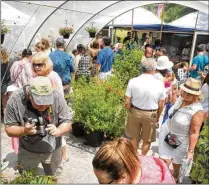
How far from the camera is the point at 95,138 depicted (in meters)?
4.44

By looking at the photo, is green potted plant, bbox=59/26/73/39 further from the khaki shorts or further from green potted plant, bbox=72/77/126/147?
the khaki shorts

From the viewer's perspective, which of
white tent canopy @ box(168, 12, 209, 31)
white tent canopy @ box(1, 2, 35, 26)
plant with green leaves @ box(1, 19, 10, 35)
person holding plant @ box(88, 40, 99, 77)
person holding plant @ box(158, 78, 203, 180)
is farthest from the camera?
white tent canopy @ box(168, 12, 209, 31)

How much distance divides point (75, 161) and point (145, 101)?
1.46m

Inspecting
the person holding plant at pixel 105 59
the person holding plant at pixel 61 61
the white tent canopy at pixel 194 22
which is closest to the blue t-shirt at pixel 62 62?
the person holding plant at pixel 61 61

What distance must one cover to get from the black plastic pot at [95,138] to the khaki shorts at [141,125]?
0.59 m

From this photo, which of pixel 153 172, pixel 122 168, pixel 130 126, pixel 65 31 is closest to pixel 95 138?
pixel 130 126

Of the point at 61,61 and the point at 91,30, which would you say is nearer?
the point at 61,61

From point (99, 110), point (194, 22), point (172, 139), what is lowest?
point (99, 110)

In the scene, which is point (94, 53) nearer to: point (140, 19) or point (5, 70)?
point (5, 70)

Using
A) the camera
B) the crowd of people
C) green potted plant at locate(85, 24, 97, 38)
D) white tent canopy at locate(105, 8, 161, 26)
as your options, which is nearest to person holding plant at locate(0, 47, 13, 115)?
the crowd of people

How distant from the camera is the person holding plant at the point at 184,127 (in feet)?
9.45

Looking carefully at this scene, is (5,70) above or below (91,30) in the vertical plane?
below

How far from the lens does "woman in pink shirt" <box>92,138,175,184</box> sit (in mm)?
1583

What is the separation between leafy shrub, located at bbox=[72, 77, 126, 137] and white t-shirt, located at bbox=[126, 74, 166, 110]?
71 centimetres
